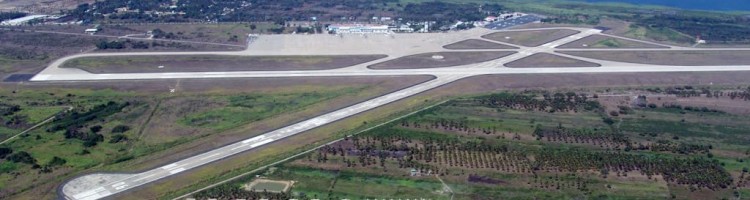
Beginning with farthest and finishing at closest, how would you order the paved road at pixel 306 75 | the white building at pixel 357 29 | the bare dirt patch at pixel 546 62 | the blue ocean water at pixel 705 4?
the blue ocean water at pixel 705 4 → the white building at pixel 357 29 → the bare dirt patch at pixel 546 62 → the paved road at pixel 306 75

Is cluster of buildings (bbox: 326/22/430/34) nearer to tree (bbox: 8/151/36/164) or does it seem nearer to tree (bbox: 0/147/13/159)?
tree (bbox: 0/147/13/159)

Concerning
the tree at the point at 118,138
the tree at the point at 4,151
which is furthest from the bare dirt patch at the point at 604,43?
the tree at the point at 4,151

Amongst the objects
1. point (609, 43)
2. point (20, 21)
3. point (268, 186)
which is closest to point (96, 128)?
point (268, 186)

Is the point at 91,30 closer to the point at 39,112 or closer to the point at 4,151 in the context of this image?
the point at 39,112

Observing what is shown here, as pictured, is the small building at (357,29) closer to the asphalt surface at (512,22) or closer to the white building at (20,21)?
the asphalt surface at (512,22)

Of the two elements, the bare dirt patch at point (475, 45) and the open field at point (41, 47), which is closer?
the open field at point (41, 47)

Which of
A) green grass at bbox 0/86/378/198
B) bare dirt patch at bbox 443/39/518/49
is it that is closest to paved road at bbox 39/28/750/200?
green grass at bbox 0/86/378/198
